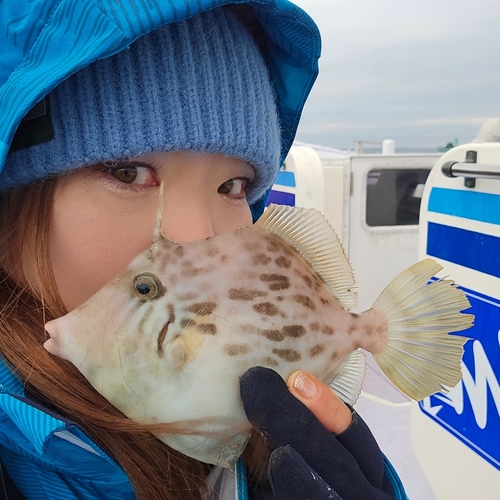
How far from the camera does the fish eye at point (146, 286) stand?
718 millimetres

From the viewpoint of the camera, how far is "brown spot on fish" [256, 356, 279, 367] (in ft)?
2.47

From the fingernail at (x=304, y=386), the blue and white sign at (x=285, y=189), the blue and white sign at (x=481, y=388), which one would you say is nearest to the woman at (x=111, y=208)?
the fingernail at (x=304, y=386)

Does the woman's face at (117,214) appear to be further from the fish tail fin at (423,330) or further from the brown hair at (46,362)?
the fish tail fin at (423,330)

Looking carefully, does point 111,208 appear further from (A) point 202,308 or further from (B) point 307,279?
(B) point 307,279

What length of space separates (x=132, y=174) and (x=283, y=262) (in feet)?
0.98

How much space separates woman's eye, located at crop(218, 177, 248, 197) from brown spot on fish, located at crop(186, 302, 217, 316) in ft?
1.13

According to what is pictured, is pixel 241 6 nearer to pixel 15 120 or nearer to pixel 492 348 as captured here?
pixel 15 120

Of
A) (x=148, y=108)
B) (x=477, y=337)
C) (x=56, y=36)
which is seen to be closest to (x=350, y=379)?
(x=148, y=108)

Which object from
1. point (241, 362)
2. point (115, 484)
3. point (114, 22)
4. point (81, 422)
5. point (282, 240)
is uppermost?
point (114, 22)

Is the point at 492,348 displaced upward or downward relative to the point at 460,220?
downward

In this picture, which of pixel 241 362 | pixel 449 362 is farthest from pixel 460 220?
pixel 241 362

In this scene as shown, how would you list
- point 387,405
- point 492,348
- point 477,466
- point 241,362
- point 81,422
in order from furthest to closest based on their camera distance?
point 387,405 → point 477,466 → point 492,348 → point 81,422 → point 241,362

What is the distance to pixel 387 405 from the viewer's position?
11.6 feet

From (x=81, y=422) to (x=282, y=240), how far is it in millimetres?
452
